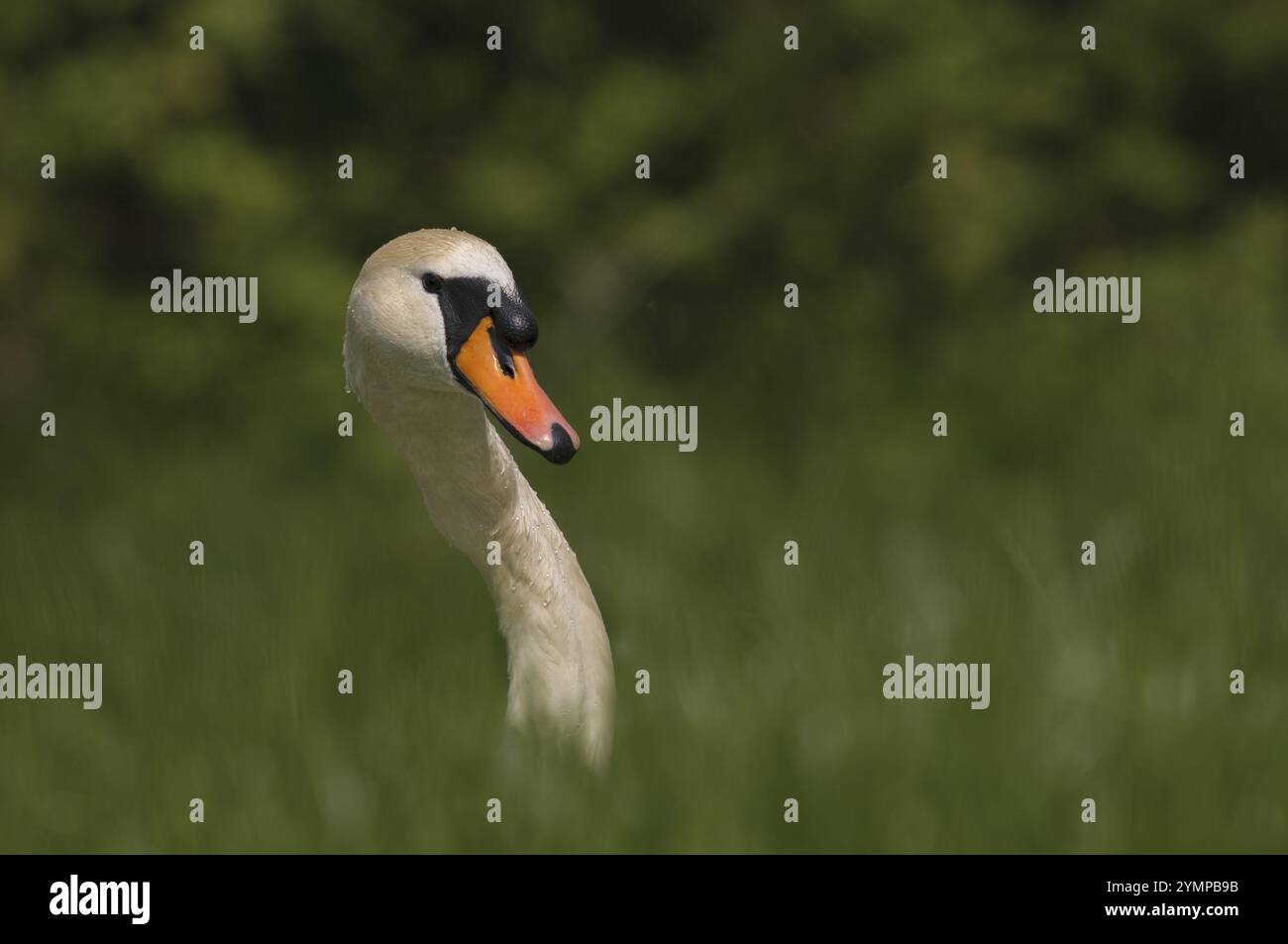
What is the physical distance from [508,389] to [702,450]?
3500 millimetres

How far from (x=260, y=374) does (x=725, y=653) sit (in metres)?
3.96

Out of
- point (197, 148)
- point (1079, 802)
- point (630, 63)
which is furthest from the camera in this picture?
point (630, 63)

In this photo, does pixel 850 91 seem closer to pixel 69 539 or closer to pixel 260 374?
pixel 260 374

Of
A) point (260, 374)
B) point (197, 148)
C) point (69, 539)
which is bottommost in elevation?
point (69, 539)

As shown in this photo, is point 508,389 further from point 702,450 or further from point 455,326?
point 702,450

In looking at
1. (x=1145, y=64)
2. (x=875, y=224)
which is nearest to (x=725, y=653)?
(x=875, y=224)

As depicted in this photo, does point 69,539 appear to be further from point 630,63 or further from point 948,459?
point 630,63

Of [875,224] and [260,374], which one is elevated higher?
[875,224]

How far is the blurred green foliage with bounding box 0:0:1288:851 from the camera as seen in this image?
10.0ft

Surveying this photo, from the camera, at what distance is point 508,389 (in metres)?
2.96

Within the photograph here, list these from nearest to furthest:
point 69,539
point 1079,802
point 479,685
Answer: point 1079,802 < point 479,685 < point 69,539

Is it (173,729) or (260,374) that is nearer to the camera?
(173,729)

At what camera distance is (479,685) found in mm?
3635

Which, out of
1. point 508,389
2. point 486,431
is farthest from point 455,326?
point 486,431
